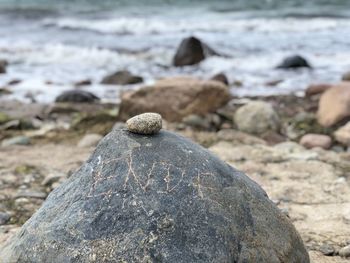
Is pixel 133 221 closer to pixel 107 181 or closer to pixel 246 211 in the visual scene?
pixel 107 181

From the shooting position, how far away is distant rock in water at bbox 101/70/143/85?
28.9 ft

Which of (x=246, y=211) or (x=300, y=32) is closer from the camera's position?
(x=246, y=211)

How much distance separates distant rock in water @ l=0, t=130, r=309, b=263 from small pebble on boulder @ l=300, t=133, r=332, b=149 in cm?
291

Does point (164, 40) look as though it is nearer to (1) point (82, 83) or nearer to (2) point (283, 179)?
(1) point (82, 83)

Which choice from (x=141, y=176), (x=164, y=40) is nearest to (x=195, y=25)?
(x=164, y=40)

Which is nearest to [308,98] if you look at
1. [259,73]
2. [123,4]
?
[259,73]

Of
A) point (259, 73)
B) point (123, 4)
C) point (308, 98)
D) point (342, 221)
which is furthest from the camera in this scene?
point (123, 4)

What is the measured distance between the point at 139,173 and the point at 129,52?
389 inches

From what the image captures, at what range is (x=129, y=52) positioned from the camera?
11.9m

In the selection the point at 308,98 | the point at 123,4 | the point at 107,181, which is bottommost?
the point at 123,4

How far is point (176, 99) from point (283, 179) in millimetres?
2266

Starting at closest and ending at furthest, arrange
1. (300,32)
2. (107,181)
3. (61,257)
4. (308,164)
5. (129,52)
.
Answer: (61,257) < (107,181) < (308,164) < (129,52) < (300,32)

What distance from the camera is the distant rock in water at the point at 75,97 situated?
7.62 metres

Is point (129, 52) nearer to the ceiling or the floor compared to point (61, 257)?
nearer to the floor
